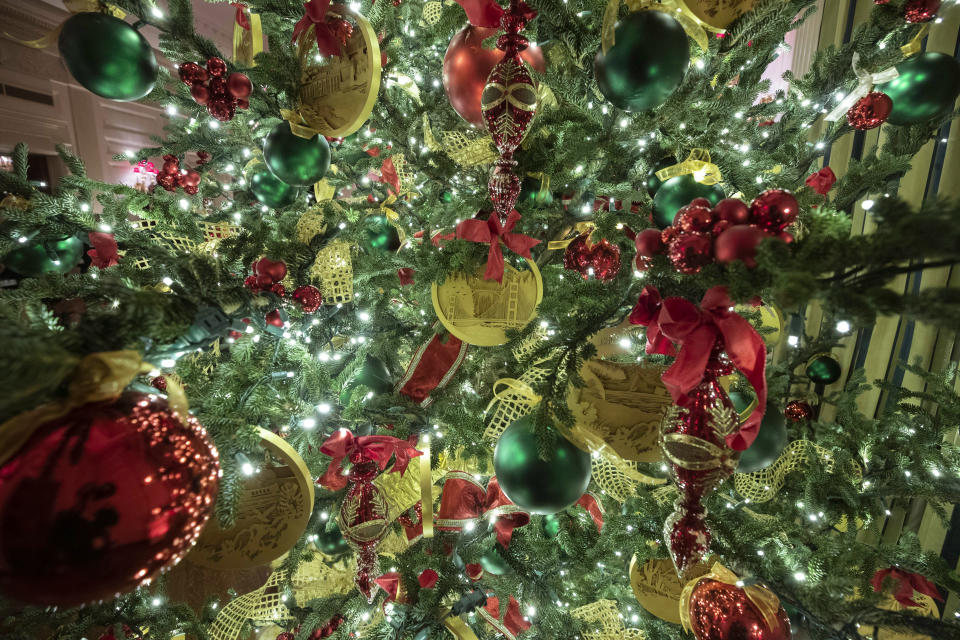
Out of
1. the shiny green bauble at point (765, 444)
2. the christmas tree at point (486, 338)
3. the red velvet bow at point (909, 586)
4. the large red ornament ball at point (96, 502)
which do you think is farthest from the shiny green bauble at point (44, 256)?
the red velvet bow at point (909, 586)

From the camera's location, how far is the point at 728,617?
68cm

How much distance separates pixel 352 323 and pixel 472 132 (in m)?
0.69

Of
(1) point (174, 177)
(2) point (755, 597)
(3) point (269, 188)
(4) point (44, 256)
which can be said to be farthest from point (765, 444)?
(1) point (174, 177)

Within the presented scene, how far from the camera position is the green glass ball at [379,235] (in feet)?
4.22

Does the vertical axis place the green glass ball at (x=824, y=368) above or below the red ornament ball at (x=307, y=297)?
above

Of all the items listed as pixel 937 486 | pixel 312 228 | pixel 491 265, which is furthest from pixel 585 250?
pixel 937 486

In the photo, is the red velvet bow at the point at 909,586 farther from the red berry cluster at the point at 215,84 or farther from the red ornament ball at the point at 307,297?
the red berry cluster at the point at 215,84

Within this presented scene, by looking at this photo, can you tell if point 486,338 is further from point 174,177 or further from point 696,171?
point 174,177

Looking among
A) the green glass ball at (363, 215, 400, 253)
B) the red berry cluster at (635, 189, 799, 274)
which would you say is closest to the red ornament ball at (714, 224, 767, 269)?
the red berry cluster at (635, 189, 799, 274)

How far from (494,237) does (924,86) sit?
3.78ft

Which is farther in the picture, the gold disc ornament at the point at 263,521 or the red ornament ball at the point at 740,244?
the gold disc ornament at the point at 263,521

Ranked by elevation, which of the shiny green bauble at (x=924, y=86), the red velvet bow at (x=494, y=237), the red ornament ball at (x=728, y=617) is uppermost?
the shiny green bauble at (x=924, y=86)

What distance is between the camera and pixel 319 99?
3.15ft

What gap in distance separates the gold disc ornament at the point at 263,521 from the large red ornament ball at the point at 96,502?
38 cm
